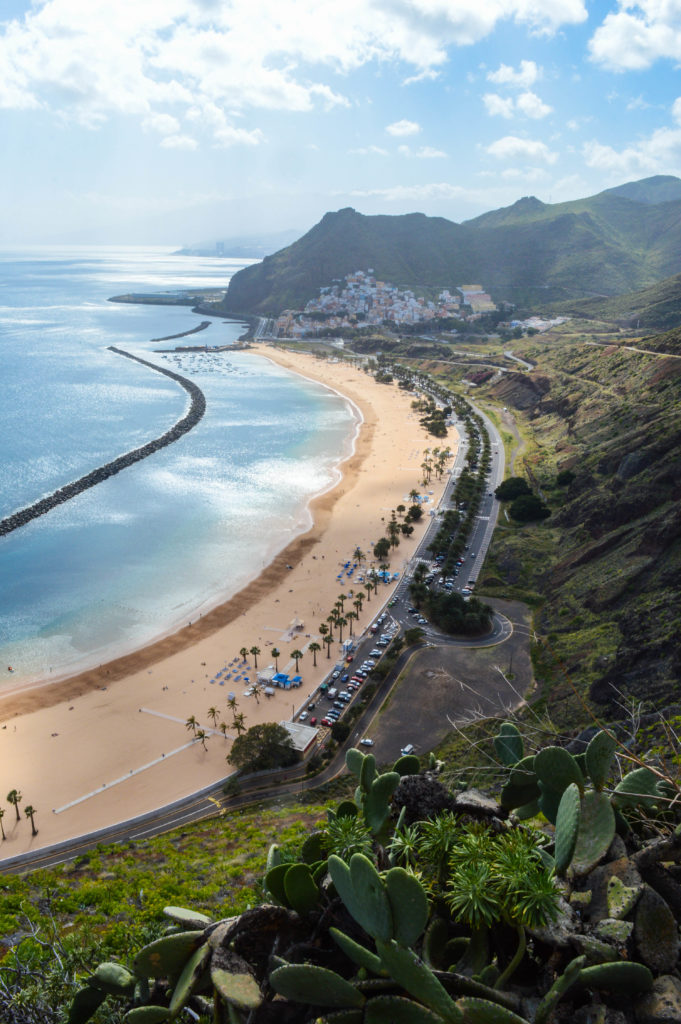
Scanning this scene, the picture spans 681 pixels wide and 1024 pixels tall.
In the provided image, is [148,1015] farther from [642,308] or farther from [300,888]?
[642,308]

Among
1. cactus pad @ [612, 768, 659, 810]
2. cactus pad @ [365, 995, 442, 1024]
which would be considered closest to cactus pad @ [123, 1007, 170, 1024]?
cactus pad @ [365, 995, 442, 1024]

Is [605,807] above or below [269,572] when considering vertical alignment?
above

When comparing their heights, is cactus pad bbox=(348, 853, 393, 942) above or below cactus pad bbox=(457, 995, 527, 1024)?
above

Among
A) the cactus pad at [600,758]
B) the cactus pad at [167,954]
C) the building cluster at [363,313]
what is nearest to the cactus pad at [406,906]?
the cactus pad at [167,954]

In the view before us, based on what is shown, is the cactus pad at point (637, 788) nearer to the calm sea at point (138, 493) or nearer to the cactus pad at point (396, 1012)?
the cactus pad at point (396, 1012)

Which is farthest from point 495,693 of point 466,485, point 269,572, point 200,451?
point 200,451

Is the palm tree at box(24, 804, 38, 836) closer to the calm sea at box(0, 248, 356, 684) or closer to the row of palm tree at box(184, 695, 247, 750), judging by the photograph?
the row of palm tree at box(184, 695, 247, 750)

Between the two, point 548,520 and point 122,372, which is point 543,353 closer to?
point 548,520
